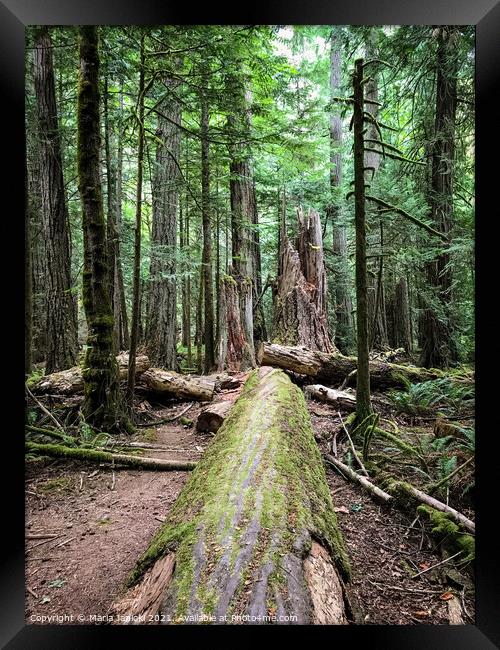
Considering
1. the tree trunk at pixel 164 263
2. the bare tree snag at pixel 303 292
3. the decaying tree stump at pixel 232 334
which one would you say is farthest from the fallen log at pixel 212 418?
the tree trunk at pixel 164 263

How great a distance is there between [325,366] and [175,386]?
2.42 m

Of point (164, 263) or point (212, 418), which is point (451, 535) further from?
point (164, 263)

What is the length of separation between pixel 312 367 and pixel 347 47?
12.4 ft

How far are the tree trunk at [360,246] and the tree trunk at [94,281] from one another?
2798 mm

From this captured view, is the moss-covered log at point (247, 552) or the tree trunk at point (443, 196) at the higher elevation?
the tree trunk at point (443, 196)

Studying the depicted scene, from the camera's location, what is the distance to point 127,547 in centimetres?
235

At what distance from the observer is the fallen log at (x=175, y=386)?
5.70 metres

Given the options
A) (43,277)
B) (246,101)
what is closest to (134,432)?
(43,277)

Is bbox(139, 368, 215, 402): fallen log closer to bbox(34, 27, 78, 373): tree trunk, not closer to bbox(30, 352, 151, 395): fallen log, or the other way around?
bbox(30, 352, 151, 395): fallen log

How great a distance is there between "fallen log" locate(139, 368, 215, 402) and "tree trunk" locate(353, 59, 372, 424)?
9.09ft

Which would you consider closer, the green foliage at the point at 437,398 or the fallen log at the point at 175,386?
the green foliage at the point at 437,398

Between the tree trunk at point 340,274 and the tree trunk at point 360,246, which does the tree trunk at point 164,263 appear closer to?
the tree trunk at point 340,274
